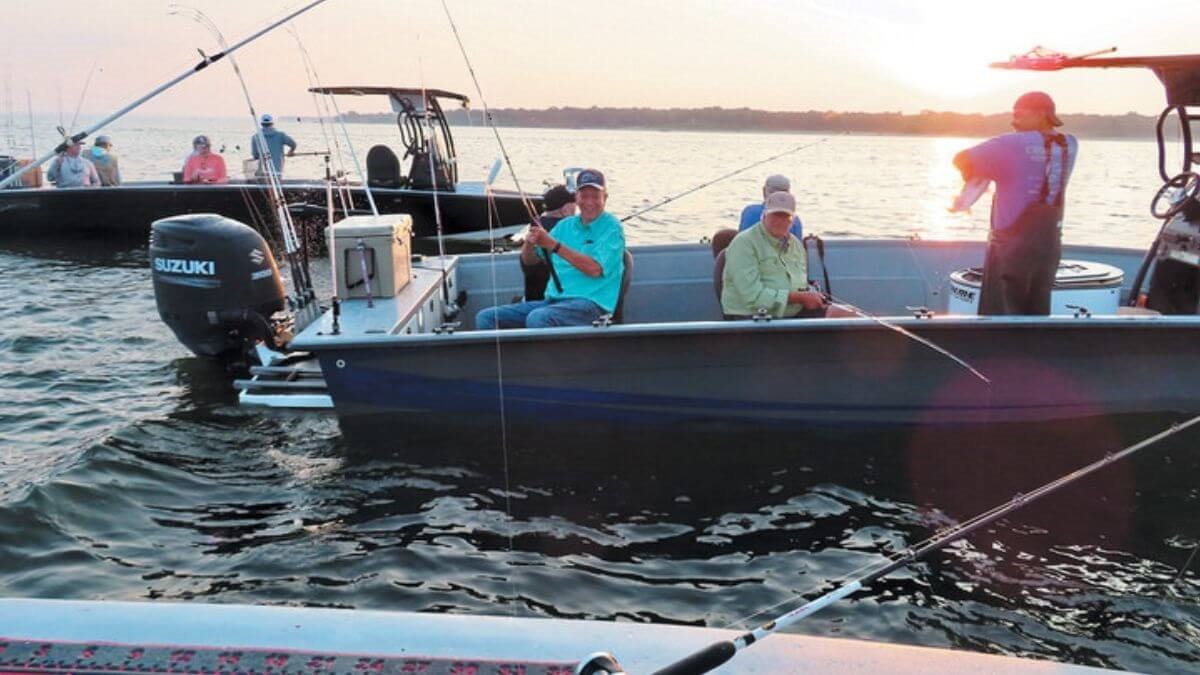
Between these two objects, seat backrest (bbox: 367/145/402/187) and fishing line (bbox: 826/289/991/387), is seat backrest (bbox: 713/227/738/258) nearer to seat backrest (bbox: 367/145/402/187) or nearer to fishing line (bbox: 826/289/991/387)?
fishing line (bbox: 826/289/991/387)

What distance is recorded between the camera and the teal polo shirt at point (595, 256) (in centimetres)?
611

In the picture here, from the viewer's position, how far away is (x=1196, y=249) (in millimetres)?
6285

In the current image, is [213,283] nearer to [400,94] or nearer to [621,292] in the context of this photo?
[621,292]

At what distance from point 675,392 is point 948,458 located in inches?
66.7

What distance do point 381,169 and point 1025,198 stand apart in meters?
11.8

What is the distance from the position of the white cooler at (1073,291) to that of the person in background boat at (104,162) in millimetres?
14558

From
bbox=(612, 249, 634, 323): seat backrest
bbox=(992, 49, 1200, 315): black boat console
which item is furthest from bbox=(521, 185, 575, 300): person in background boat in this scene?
bbox=(992, 49, 1200, 315): black boat console

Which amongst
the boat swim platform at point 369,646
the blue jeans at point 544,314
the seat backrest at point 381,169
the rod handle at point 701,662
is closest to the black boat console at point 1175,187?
the blue jeans at point 544,314

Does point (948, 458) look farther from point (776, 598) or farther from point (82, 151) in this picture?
point (82, 151)

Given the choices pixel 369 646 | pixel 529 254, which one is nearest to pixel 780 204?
pixel 529 254

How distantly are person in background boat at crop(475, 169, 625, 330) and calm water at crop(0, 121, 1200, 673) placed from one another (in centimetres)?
88

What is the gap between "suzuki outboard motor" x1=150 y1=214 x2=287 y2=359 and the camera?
670 cm

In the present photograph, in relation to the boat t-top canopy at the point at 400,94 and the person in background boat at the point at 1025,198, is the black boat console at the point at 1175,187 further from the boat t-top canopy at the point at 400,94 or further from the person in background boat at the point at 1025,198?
the boat t-top canopy at the point at 400,94

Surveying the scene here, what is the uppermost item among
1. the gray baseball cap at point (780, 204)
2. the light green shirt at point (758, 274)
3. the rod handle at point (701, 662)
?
the gray baseball cap at point (780, 204)
